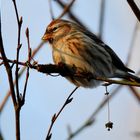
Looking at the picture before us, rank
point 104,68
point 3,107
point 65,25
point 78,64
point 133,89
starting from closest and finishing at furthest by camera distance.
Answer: point 3,107 → point 133,89 → point 78,64 → point 104,68 → point 65,25

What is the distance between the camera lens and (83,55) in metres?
4.75

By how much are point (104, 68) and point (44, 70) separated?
222cm

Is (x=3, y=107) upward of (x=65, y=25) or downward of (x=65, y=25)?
downward

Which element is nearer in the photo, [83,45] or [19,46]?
[19,46]

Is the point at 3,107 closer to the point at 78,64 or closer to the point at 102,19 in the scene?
the point at 102,19

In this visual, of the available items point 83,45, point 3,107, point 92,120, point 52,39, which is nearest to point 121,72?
point 83,45

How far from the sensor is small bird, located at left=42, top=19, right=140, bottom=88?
15.3ft

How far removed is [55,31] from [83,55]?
2.28 ft

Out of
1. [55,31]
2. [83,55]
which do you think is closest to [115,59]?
[83,55]

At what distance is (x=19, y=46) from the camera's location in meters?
2.29

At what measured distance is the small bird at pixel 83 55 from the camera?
15.3ft

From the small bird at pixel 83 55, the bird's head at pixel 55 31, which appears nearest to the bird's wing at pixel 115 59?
the small bird at pixel 83 55

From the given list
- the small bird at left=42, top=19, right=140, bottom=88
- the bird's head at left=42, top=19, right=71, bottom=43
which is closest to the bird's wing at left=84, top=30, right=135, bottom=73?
the small bird at left=42, top=19, right=140, bottom=88

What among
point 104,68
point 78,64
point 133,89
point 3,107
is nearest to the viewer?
point 3,107
